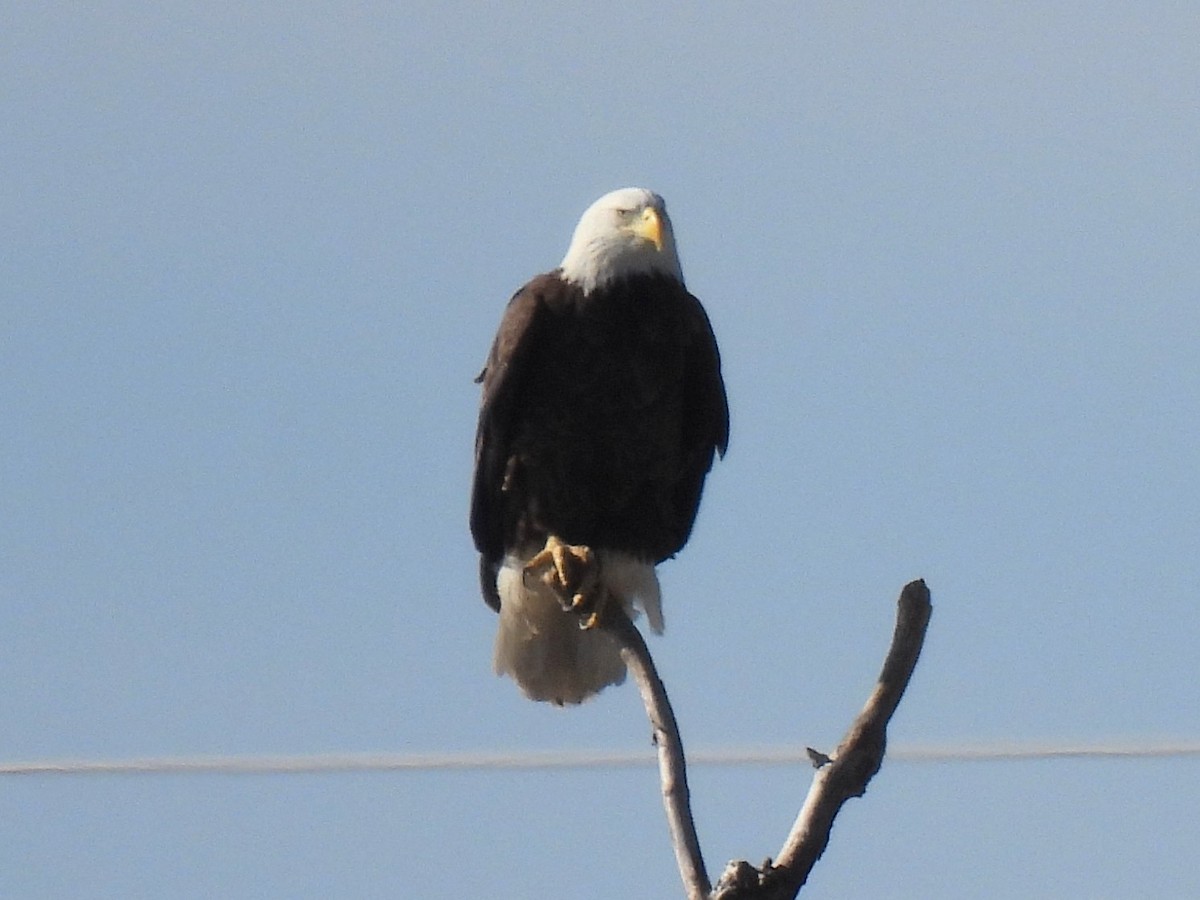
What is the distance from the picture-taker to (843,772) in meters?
3.71

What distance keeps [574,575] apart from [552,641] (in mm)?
393

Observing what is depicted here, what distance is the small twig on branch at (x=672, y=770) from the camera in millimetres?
3652

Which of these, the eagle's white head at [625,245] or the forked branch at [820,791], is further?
the eagle's white head at [625,245]

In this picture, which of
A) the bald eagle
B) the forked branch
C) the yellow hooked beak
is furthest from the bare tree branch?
the yellow hooked beak

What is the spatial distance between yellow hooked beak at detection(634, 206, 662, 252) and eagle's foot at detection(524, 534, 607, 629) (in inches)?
32.7

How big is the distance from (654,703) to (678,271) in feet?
6.59

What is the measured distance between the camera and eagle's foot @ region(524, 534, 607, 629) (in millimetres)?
5633

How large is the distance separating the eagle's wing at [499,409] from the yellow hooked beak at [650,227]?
1.03 feet

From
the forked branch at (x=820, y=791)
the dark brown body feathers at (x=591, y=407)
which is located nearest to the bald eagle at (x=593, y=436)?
the dark brown body feathers at (x=591, y=407)

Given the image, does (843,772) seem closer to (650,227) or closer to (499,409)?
(499,409)

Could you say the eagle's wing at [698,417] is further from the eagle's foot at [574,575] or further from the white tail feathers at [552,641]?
the eagle's foot at [574,575]

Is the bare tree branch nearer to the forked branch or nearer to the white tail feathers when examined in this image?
the forked branch

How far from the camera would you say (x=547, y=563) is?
571 centimetres

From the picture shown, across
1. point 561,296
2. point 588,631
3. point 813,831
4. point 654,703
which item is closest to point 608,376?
point 561,296
